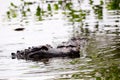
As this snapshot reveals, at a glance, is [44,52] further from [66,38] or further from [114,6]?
[114,6]

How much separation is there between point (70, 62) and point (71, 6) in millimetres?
12014

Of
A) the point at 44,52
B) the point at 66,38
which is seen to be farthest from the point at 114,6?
the point at 44,52

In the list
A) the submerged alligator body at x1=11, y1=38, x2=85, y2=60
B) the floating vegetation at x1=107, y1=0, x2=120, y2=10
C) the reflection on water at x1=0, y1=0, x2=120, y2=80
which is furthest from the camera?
the floating vegetation at x1=107, y1=0, x2=120, y2=10

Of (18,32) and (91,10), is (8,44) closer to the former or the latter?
(18,32)

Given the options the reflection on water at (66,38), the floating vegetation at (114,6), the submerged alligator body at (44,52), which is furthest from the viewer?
the floating vegetation at (114,6)

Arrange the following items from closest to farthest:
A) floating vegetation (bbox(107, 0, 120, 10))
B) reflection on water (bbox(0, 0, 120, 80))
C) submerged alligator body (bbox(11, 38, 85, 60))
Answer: reflection on water (bbox(0, 0, 120, 80)) < submerged alligator body (bbox(11, 38, 85, 60)) < floating vegetation (bbox(107, 0, 120, 10))

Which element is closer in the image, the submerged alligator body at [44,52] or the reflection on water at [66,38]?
the reflection on water at [66,38]

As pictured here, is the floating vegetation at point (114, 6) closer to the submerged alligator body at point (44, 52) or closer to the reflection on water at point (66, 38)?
the reflection on water at point (66, 38)

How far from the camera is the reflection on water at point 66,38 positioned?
8.42m

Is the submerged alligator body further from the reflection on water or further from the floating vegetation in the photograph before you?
the floating vegetation

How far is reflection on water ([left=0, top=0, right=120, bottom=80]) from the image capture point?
27.6ft

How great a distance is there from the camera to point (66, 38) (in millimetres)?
12930

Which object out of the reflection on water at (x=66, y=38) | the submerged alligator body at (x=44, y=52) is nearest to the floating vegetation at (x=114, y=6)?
the reflection on water at (x=66, y=38)

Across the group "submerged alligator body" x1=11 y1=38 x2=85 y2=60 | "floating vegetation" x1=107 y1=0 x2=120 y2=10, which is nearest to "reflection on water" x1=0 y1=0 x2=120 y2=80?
"floating vegetation" x1=107 y1=0 x2=120 y2=10
